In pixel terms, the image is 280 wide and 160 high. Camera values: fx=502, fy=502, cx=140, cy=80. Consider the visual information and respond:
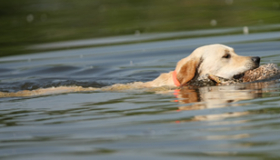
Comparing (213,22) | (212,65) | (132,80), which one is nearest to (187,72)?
(212,65)

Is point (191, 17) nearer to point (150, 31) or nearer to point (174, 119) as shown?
point (150, 31)

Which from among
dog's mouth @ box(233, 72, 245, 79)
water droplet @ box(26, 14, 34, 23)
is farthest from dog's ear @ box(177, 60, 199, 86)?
water droplet @ box(26, 14, 34, 23)

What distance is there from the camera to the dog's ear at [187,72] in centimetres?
797

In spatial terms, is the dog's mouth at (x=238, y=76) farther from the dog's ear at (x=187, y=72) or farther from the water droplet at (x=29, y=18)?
the water droplet at (x=29, y=18)

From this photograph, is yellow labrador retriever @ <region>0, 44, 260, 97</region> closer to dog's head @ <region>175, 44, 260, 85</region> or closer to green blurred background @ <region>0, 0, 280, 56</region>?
dog's head @ <region>175, 44, 260, 85</region>

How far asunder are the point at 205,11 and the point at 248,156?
16.1 metres

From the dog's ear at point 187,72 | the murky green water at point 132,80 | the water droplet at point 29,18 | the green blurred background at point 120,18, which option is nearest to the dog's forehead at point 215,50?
the dog's ear at point 187,72

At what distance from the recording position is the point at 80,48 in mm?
14406

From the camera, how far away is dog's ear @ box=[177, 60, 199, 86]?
797 centimetres

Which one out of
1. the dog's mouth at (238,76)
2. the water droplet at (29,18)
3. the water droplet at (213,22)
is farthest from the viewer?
the water droplet at (29,18)

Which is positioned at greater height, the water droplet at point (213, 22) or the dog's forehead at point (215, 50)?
the water droplet at point (213, 22)

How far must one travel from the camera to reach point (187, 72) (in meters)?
8.00

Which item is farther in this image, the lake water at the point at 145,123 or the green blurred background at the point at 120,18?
the green blurred background at the point at 120,18

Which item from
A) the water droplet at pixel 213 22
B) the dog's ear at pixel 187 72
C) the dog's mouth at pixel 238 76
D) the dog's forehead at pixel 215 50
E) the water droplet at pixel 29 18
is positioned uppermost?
the water droplet at pixel 29 18
